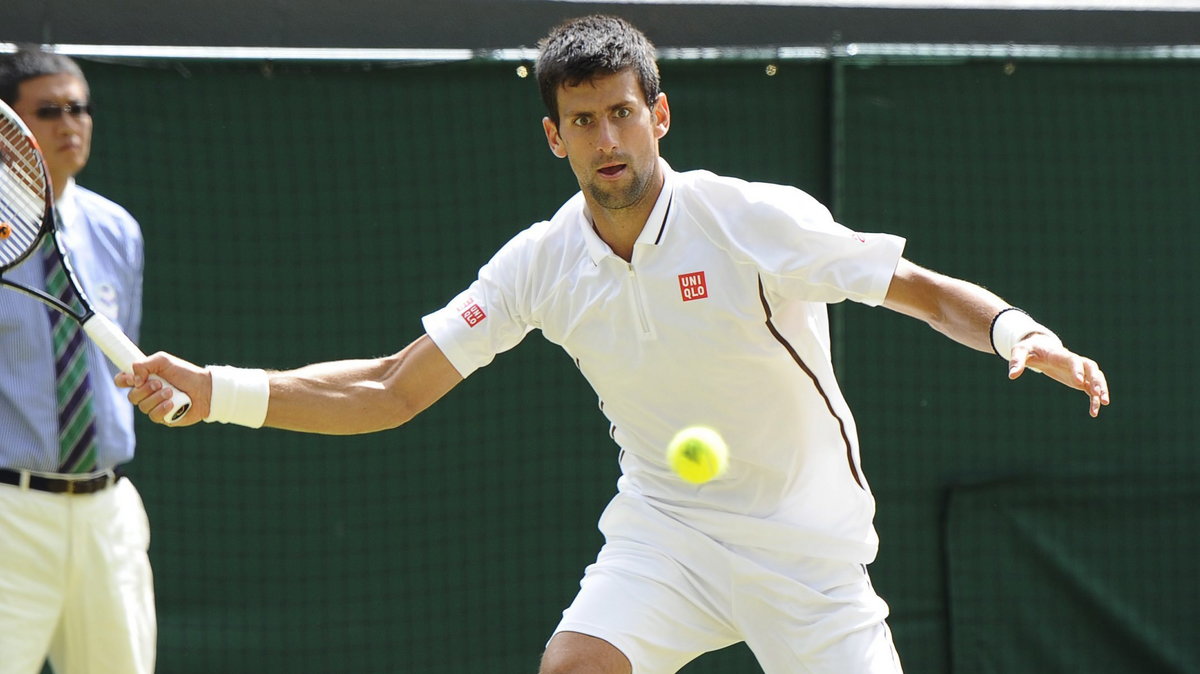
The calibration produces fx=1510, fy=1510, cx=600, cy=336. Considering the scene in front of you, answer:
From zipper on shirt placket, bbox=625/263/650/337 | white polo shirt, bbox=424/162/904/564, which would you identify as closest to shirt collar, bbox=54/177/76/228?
white polo shirt, bbox=424/162/904/564

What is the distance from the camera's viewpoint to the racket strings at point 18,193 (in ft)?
12.2

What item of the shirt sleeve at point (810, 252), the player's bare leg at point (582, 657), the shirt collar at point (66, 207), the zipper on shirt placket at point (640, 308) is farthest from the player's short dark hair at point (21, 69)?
the player's bare leg at point (582, 657)

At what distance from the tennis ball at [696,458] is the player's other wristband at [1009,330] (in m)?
0.67

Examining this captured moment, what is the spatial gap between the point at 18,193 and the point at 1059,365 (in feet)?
8.29

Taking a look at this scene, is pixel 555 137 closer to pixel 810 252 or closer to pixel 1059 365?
pixel 810 252

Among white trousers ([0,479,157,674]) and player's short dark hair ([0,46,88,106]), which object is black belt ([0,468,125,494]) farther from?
player's short dark hair ([0,46,88,106])

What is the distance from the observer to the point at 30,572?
13.2ft

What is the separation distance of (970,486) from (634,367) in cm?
260

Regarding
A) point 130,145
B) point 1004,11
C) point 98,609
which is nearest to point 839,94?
point 1004,11

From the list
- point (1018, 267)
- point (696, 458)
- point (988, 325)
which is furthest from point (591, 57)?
point (1018, 267)

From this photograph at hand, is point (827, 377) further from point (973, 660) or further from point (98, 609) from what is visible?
point (973, 660)

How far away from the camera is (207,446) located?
17.9 ft

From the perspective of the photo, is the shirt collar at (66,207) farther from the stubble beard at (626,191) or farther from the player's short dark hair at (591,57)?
the stubble beard at (626,191)

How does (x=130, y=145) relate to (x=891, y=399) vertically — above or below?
above
